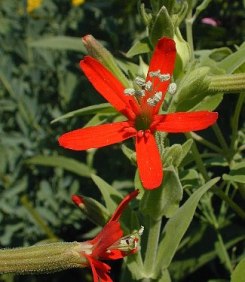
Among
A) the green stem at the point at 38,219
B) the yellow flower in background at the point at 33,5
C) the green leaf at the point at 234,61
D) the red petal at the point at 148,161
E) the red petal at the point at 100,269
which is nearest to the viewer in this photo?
the red petal at the point at 148,161

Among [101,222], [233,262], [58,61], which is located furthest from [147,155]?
[58,61]

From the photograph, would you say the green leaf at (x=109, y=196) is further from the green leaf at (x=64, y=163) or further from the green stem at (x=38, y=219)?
the green stem at (x=38, y=219)

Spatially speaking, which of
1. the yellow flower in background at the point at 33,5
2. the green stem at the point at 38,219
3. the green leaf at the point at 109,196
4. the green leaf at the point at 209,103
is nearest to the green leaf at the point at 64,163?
the green stem at the point at 38,219

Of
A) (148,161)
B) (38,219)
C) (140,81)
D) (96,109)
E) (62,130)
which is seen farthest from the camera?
(62,130)

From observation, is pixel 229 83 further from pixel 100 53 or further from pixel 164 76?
pixel 100 53

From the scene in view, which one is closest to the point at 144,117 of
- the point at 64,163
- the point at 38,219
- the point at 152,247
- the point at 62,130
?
the point at 152,247

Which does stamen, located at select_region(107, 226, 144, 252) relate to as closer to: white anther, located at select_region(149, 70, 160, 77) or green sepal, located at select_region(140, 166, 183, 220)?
green sepal, located at select_region(140, 166, 183, 220)

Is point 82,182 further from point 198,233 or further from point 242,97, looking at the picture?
point 242,97

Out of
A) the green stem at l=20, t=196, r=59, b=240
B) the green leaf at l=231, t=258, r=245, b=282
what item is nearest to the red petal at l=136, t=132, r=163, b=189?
the green leaf at l=231, t=258, r=245, b=282
